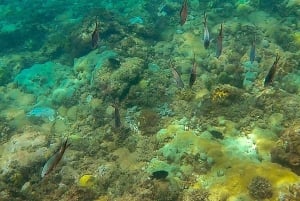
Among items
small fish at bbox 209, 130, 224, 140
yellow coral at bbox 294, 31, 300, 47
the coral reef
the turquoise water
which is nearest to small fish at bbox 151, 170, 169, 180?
the turquoise water

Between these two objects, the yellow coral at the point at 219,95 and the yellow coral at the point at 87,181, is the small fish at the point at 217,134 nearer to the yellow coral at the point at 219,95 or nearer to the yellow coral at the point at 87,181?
the yellow coral at the point at 219,95

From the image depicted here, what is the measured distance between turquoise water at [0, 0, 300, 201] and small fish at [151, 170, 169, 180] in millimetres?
25


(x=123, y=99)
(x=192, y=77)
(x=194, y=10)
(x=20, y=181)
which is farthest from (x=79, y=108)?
(x=194, y=10)

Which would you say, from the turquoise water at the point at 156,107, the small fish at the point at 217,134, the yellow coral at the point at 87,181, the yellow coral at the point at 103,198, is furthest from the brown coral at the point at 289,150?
the yellow coral at the point at 87,181

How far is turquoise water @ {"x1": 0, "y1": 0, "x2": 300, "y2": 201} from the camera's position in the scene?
304 inches

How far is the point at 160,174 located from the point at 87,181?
6.10ft

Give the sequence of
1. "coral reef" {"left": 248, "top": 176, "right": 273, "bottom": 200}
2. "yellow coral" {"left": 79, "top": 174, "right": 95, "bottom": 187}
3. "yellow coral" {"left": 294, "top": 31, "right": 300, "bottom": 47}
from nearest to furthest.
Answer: "coral reef" {"left": 248, "top": 176, "right": 273, "bottom": 200} → "yellow coral" {"left": 79, "top": 174, "right": 95, "bottom": 187} → "yellow coral" {"left": 294, "top": 31, "right": 300, "bottom": 47}

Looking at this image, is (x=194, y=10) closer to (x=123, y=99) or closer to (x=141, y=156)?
(x=123, y=99)

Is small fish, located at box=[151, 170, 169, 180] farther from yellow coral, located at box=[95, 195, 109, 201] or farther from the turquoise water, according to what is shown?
yellow coral, located at box=[95, 195, 109, 201]

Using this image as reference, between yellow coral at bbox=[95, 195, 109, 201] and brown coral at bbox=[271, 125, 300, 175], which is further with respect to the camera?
yellow coral at bbox=[95, 195, 109, 201]

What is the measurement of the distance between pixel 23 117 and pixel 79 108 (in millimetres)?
1969

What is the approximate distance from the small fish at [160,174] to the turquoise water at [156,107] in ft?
0.08

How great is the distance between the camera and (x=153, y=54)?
44.7ft

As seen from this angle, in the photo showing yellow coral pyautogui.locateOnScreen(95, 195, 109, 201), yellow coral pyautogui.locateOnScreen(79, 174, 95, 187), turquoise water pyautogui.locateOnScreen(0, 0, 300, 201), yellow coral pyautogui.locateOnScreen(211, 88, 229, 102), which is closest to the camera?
turquoise water pyautogui.locateOnScreen(0, 0, 300, 201)
